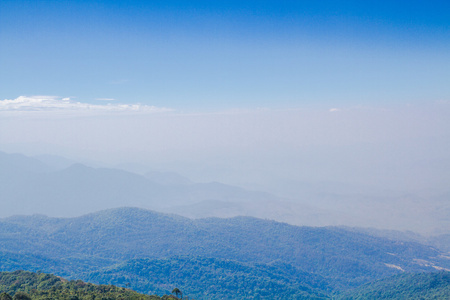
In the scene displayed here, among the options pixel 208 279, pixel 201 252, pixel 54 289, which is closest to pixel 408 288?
pixel 208 279

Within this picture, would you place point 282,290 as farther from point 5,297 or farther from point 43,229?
point 43,229

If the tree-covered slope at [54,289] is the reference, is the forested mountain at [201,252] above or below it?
below

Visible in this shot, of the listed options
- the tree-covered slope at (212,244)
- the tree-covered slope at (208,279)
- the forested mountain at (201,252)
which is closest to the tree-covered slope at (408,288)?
the tree-covered slope at (208,279)

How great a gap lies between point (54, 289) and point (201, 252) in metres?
68.0

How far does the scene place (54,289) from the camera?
38812mm

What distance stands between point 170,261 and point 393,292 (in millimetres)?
48701

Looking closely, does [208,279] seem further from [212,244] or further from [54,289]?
[54,289]

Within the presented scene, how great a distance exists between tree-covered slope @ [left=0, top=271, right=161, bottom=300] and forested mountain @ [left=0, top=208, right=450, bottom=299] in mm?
25735

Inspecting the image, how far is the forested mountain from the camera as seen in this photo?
75688 millimetres

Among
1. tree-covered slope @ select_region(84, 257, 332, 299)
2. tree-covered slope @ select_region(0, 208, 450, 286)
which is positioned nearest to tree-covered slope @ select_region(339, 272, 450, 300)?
tree-covered slope @ select_region(84, 257, 332, 299)

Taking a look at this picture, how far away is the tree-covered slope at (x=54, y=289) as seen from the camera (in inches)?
1356

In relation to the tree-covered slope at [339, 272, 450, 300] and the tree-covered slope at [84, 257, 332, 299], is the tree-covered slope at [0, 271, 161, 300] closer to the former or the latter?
the tree-covered slope at [84, 257, 332, 299]

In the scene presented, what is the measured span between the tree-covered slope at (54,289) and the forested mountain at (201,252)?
1013 inches

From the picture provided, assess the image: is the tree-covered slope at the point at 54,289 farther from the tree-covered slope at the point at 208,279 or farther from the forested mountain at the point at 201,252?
the forested mountain at the point at 201,252
